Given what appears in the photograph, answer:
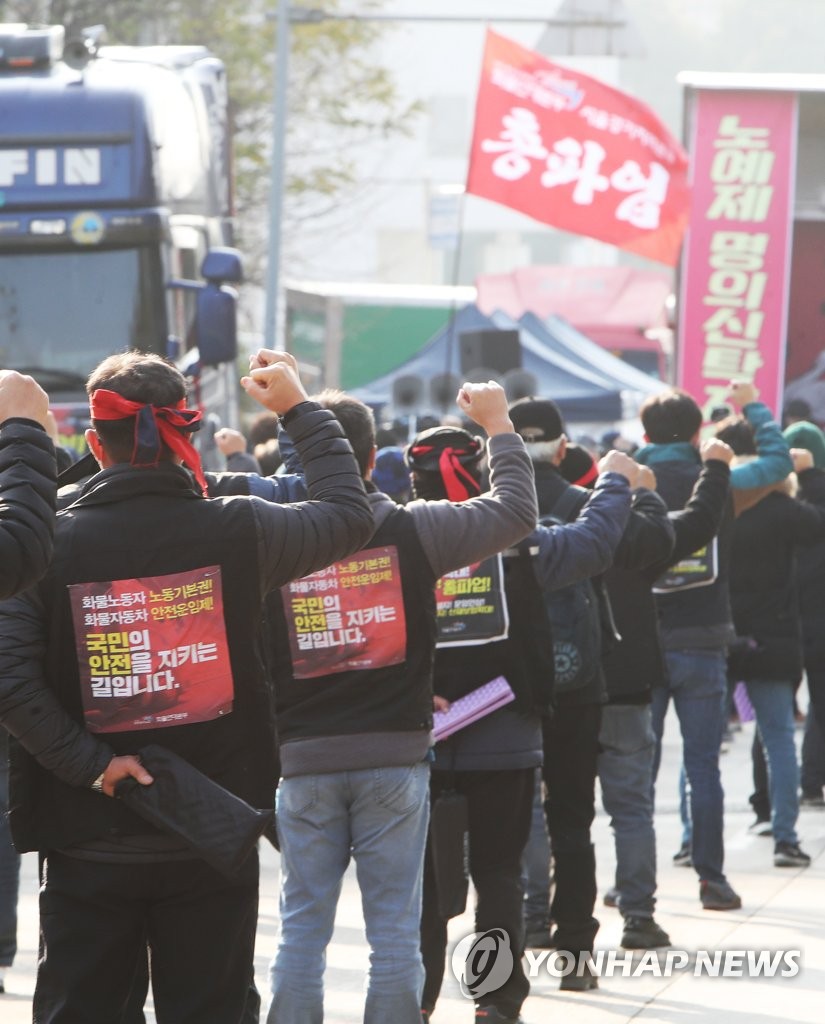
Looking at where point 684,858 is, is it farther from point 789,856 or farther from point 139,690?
point 139,690

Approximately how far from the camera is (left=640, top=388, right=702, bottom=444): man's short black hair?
25.1ft

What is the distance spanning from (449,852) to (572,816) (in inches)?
40.5

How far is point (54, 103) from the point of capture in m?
12.1

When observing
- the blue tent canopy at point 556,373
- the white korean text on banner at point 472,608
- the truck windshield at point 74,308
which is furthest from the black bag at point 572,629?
the blue tent canopy at point 556,373

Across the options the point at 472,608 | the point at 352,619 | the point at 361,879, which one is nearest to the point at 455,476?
the point at 472,608

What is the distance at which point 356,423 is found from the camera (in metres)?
4.92

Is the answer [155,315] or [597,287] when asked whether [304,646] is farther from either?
[597,287]

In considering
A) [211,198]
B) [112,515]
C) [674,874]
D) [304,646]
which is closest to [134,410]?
[112,515]

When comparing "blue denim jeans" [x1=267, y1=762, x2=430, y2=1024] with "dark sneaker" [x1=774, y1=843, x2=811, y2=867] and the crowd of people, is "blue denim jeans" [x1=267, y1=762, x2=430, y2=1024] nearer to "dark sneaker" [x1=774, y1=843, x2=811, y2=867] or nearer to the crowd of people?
the crowd of people

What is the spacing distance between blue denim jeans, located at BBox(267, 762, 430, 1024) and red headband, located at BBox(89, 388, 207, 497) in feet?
4.28

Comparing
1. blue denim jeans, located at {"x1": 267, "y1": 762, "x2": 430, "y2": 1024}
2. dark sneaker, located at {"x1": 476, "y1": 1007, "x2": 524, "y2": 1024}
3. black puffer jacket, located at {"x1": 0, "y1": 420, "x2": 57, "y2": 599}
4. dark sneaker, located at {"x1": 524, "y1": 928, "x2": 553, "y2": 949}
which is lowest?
dark sneaker, located at {"x1": 524, "y1": 928, "x2": 553, "y2": 949}

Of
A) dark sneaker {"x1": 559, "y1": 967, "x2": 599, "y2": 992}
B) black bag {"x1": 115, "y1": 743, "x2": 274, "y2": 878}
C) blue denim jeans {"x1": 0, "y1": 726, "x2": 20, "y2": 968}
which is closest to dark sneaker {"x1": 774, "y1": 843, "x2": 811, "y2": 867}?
dark sneaker {"x1": 559, "y1": 967, "x2": 599, "y2": 992}

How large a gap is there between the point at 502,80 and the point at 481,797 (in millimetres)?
10962

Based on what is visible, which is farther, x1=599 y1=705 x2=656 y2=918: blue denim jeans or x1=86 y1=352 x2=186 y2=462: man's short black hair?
x1=599 y1=705 x2=656 y2=918: blue denim jeans
